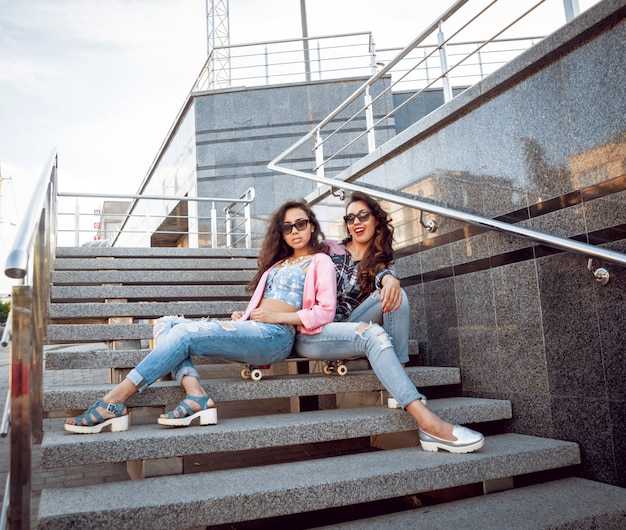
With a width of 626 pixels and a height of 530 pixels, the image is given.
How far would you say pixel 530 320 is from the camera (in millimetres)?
2793

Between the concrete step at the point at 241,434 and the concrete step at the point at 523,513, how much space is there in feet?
1.61

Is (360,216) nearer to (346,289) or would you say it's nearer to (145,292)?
(346,289)

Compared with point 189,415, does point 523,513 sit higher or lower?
lower

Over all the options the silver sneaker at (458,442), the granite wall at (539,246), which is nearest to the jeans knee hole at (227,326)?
the silver sneaker at (458,442)

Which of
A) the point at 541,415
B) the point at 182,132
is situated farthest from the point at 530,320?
the point at 182,132

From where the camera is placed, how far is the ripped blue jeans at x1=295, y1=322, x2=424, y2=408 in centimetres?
240

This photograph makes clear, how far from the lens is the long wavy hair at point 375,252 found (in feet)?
10.3

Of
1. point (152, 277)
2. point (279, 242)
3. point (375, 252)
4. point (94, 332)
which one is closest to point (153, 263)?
point (152, 277)

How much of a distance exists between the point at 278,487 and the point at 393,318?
1339 mm

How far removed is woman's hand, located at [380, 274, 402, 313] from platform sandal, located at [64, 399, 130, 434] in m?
1.42

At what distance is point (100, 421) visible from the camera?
221 cm

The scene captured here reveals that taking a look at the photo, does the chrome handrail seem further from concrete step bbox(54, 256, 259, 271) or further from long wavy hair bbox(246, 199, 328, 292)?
concrete step bbox(54, 256, 259, 271)

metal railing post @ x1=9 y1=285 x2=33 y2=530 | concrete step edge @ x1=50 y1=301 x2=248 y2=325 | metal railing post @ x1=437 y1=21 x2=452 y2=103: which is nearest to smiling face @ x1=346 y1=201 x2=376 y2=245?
metal railing post @ x1=437 y1=21 x2=452 y2=103

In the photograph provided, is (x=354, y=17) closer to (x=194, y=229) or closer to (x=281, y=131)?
(x=281, y=131)
